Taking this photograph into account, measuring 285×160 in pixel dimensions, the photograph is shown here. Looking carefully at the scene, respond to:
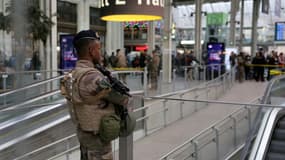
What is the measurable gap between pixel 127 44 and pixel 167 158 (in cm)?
2913

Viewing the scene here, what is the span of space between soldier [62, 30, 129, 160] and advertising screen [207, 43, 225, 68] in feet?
57.4

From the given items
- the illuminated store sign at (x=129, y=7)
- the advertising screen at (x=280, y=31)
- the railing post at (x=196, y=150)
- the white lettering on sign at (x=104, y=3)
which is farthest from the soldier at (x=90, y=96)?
the advertising screen at (x=280, y=31)

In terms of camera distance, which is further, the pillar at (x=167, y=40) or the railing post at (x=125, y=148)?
the pillar at (x=167, y=40)

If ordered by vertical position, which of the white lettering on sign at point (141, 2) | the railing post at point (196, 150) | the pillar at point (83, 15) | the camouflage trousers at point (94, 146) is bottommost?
the railing post at point (196, 150)

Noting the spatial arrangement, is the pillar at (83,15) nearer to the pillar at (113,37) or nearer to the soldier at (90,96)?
the pillar at (113,37)

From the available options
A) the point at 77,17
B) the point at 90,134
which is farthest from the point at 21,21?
the point at 77,17

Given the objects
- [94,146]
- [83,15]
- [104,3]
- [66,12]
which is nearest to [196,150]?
[104,3]

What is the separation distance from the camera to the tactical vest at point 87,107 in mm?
2322

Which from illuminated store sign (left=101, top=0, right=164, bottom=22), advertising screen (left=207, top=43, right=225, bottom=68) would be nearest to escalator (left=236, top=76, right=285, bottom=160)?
illuminated store sign (left=101, top=0, right=164, bottom=22)

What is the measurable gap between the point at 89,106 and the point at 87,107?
18 millimetres

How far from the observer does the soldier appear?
229 centimetres

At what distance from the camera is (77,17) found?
16797 mm

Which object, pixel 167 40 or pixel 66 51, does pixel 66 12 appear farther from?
pixel 66 51

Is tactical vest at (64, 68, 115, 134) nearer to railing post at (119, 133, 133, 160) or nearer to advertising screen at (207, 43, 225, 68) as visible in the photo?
railing post at (119, 133, 133, 160)
